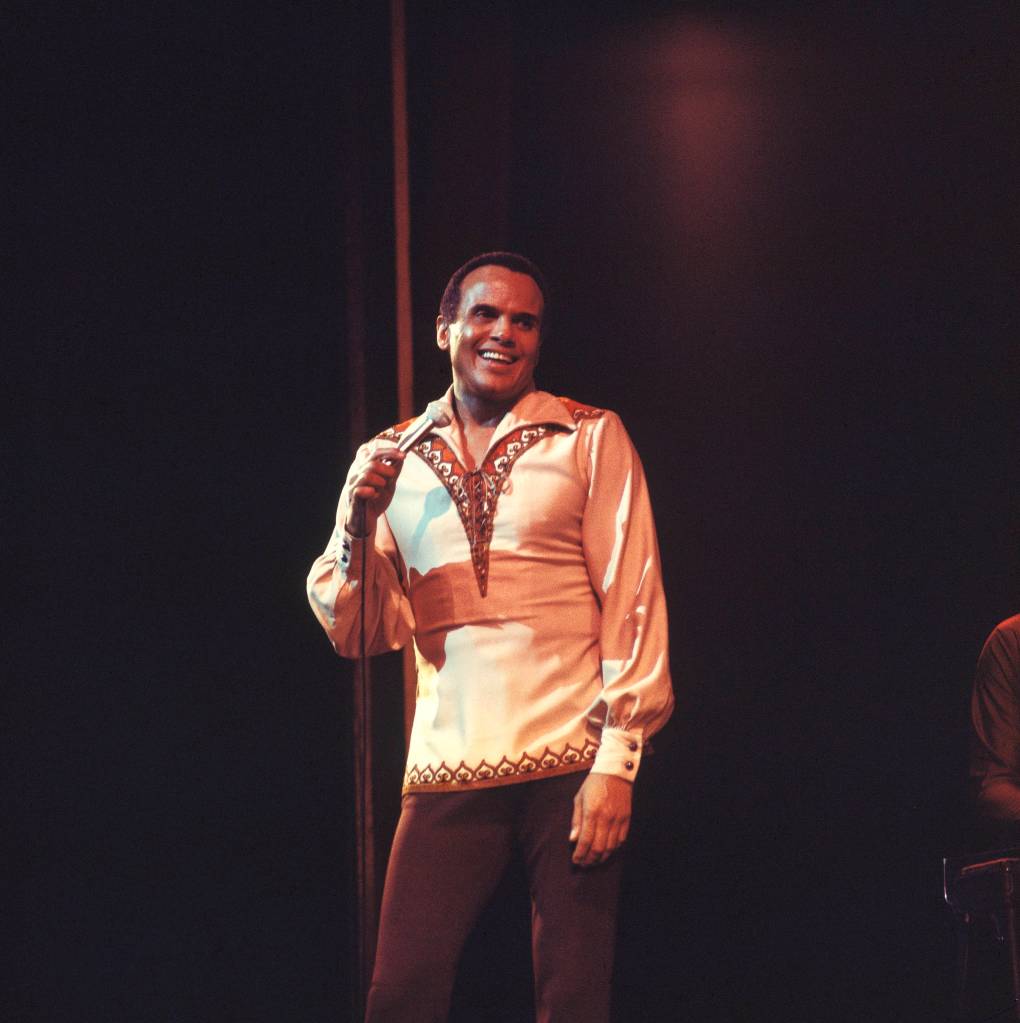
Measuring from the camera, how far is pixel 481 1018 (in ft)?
9.45

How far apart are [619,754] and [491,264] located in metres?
0.88

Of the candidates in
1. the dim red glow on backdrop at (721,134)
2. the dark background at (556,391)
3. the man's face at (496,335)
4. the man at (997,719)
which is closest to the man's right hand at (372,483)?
the man's face at (496,335)

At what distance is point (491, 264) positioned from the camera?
239 centimetres

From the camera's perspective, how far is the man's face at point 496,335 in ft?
7.66

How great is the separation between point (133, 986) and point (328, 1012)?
0.40m

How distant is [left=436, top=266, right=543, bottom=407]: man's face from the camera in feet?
7.66

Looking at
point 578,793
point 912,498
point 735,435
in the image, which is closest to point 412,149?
point 735,435

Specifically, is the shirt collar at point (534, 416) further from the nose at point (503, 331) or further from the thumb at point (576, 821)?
the thumb at point (576, 821)

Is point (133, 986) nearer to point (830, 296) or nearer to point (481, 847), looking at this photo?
point (481, 847)

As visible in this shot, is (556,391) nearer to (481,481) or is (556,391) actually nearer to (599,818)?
(481,481)

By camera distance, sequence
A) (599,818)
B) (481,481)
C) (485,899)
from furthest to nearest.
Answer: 1. (481,481)
2. (485,899)
3. (599,818)

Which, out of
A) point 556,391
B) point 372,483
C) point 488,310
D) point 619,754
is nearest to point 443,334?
point 488,310

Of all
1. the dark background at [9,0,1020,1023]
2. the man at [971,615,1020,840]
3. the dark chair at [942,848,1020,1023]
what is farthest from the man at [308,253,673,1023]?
the man at [971,615,1020,840]

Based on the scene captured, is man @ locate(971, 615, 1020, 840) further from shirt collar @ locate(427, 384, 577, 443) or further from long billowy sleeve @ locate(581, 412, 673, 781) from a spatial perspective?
shirt collar @ locate(427, 384, 577, 443)
